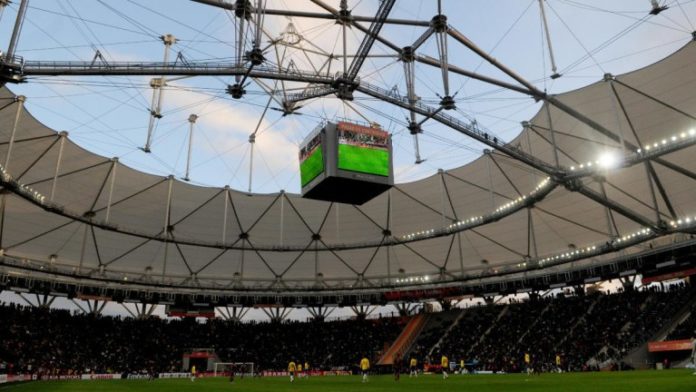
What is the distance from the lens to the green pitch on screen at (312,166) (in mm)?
32291

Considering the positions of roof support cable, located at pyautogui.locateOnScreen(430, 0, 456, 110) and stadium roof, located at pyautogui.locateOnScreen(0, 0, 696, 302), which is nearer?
roof support cable, located at pyautogui.locateOnScreen(430, 0, 456, 110)

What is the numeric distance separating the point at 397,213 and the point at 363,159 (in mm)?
26823

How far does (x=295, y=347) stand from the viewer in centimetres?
6725

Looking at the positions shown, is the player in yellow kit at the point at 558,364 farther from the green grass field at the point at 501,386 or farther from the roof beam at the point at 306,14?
the roof beam at the point at 306,14

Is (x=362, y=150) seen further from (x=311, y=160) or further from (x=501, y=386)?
(x=501, y=386)

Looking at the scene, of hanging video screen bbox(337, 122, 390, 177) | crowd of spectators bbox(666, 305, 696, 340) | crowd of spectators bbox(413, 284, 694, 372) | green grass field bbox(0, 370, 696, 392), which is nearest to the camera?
green grass field bbox(0, 370, 696, 392)

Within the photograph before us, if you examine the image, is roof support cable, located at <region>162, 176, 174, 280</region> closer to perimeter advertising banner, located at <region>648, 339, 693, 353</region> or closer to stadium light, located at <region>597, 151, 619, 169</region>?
stadium light, located at <region>597, 151, 619, 169</region>

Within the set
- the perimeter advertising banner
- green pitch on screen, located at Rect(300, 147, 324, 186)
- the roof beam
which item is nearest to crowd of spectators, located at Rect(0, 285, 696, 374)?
the perimeter advertising banner

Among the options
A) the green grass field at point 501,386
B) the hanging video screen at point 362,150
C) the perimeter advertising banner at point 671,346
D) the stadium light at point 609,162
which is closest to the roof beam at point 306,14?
the hanging video screen at point 362,150

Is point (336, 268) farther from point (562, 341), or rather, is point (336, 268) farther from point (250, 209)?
point (562, 341)

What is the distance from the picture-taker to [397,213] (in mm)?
58344

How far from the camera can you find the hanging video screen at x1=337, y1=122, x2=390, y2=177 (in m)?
31.8

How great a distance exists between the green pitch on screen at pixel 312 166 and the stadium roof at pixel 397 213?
4982 mm

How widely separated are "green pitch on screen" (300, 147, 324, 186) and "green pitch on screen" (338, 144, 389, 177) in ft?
4.53
